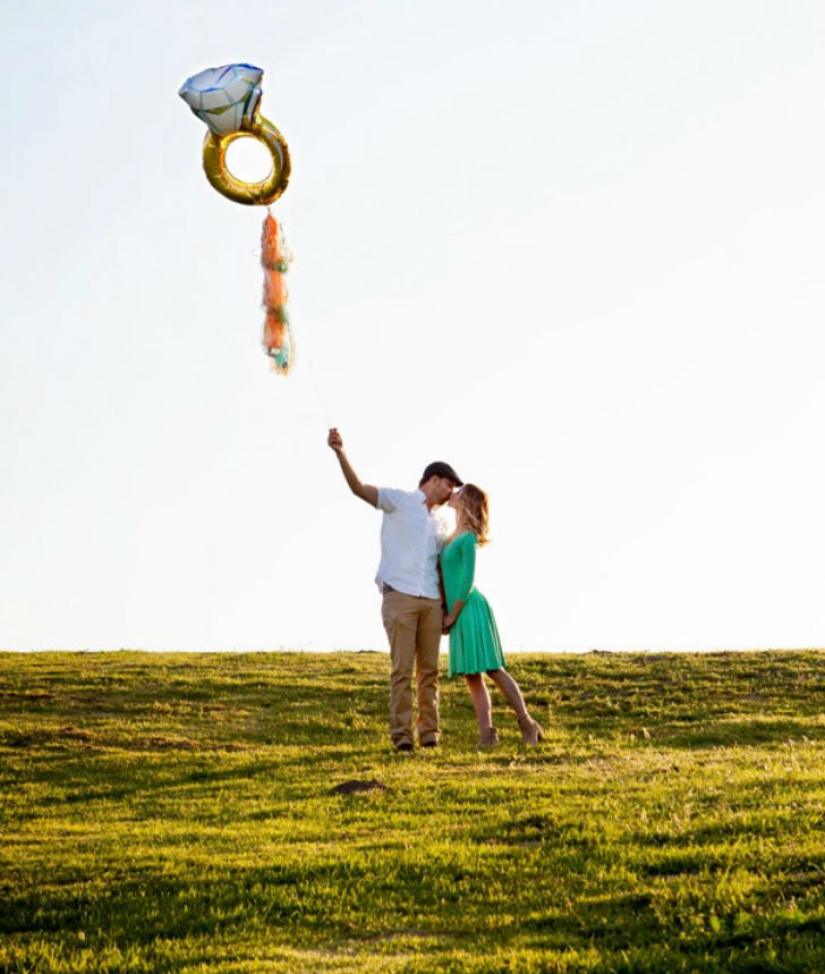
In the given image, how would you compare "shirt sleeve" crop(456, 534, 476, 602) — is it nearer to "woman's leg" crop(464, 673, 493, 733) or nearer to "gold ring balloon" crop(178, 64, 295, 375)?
"woman's leg" crop(464, 673, 493, 733)

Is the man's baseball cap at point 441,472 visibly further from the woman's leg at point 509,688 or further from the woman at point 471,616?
the woman's leg at point 509,688

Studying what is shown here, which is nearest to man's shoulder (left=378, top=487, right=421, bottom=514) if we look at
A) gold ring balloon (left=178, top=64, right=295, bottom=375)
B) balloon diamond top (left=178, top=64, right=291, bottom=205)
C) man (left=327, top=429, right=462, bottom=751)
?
man (left=327, top=429, right=462, bottom=751)

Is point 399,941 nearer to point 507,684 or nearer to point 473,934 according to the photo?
point 473,934

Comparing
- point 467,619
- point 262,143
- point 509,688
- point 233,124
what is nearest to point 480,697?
point 509,688

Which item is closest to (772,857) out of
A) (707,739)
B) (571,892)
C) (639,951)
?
(571,892)

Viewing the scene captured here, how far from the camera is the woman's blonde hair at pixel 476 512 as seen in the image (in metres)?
15.1

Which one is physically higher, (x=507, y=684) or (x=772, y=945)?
(x=507, y=684)

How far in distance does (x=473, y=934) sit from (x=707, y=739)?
10530 mm

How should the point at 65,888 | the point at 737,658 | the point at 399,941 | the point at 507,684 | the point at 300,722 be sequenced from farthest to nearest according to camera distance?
1. the point at 737,658
2. the point at 300,722
3. the point at 507,684
4. the point at 65,888
5. the point at 399,941

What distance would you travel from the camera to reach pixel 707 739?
683 inches

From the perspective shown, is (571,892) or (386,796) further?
(386,796)

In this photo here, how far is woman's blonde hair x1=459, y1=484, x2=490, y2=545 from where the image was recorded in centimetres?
1512

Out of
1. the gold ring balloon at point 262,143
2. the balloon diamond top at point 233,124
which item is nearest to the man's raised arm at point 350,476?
the gold ring balloon at point 262,143

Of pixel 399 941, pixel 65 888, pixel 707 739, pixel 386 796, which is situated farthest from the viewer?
pixel 707 739
